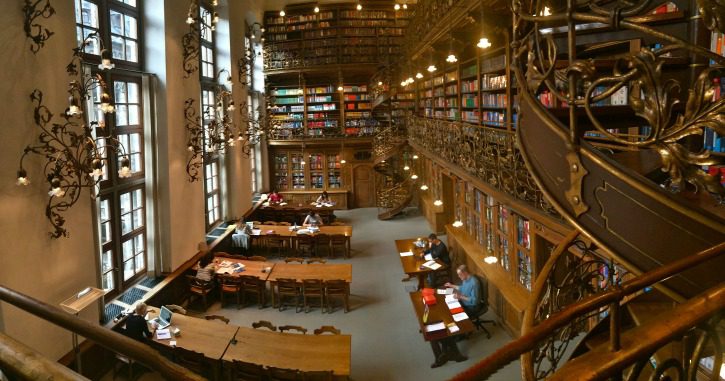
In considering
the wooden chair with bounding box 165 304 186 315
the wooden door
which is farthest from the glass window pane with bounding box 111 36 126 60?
the wooden door

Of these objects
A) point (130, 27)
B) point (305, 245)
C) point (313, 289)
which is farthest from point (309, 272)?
point (130, 27)

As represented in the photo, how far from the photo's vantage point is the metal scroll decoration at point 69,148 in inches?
199

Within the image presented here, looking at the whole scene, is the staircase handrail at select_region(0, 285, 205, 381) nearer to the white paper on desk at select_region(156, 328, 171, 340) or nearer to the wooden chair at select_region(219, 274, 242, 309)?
the white paper on desk at select_region(156, 328, 171, 340)

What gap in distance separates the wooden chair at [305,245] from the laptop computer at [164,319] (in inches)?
201

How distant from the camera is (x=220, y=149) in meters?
11.1

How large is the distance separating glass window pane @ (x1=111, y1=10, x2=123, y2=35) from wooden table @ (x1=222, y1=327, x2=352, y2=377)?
503 cm

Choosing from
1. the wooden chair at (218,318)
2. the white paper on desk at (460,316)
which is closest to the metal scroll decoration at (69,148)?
the wooden chair at (218,318)

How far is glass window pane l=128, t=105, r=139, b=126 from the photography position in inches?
305

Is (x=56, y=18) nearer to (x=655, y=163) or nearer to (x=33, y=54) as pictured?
(x=33, y=54)

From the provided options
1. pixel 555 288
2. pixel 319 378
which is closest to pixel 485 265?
pixel 319 378

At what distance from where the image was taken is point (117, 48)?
7.44 m

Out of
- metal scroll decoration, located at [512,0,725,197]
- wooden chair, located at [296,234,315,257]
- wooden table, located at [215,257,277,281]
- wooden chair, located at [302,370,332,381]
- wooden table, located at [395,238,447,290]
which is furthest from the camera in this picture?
wooden chair, located at [296,234,315,257]

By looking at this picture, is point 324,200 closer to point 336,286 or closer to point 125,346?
point 336,286

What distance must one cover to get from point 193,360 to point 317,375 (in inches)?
71.9
